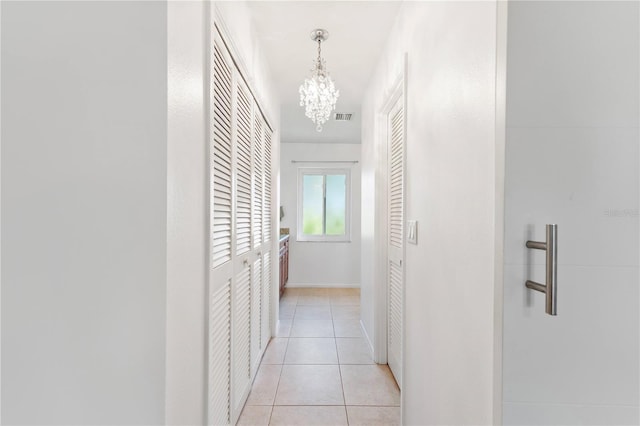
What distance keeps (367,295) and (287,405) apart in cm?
132

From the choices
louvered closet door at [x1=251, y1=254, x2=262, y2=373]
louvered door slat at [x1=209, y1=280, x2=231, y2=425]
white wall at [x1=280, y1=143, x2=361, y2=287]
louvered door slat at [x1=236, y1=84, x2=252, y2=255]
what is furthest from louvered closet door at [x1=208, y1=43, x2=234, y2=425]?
white wall at [x1=280, y1=143, x2=361, y2=287]

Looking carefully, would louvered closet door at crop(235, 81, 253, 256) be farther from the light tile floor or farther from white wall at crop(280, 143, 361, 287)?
white wall at crop(280, 143, 361, 287)

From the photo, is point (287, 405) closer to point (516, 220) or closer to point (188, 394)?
point (188, 394)

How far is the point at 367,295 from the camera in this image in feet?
10.2

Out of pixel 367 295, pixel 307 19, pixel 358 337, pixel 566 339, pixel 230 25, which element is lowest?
pixel 358 337

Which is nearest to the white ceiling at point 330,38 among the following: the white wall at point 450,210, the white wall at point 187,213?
the white wall at point 450,210

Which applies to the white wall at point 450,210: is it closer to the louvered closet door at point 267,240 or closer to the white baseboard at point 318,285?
the louvered closet door at point 267,240

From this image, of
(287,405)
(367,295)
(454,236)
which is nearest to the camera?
(454,236)

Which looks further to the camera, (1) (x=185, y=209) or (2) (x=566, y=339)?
(1) (x=185, y=209)

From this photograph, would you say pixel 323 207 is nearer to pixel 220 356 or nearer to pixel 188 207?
pixel 220 356

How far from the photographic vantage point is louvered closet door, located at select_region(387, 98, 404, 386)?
2.22 m

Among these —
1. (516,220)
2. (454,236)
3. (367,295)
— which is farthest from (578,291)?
(367,295)

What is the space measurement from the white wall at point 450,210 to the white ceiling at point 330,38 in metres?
0.31

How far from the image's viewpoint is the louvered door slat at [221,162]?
1.42 m
